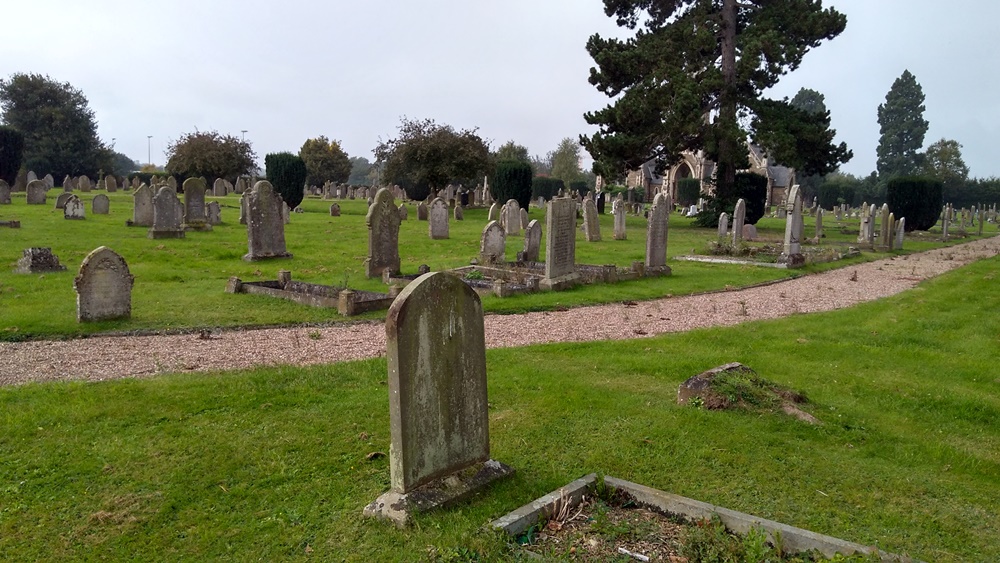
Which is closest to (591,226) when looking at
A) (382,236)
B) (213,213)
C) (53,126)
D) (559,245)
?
(559,245)

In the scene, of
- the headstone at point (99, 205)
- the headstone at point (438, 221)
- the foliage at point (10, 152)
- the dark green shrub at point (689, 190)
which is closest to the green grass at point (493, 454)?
the headstone at point (438, 221)

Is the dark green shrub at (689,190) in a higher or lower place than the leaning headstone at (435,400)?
higher

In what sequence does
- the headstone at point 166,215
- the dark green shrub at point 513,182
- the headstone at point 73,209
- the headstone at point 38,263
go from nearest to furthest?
1. the headstone at point 38,263
2. the headstone at point 166,215
3. the headstone at point 73,209
4. the dark green shrub at point 513,182

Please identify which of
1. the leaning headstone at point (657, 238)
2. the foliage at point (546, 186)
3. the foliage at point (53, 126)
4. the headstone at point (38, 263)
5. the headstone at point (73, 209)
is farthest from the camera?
the foliage at point (546, 186)

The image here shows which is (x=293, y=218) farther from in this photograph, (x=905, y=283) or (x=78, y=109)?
(x=78, y=109)

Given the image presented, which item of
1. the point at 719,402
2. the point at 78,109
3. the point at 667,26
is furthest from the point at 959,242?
the point at 78,109

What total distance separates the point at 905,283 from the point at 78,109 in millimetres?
68058

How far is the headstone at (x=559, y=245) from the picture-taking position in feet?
49.0

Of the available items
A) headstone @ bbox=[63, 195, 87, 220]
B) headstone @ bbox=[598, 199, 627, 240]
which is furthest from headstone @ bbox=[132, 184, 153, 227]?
headstone @ bbox=[598, 199, 627, 240]

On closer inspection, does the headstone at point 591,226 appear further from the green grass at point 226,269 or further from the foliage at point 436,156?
the foliage at point 436,156

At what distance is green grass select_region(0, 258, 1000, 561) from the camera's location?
4387mm

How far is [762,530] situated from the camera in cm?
418

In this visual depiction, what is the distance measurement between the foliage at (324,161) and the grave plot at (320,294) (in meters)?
50.7

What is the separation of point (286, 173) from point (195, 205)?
1163 centimetres
